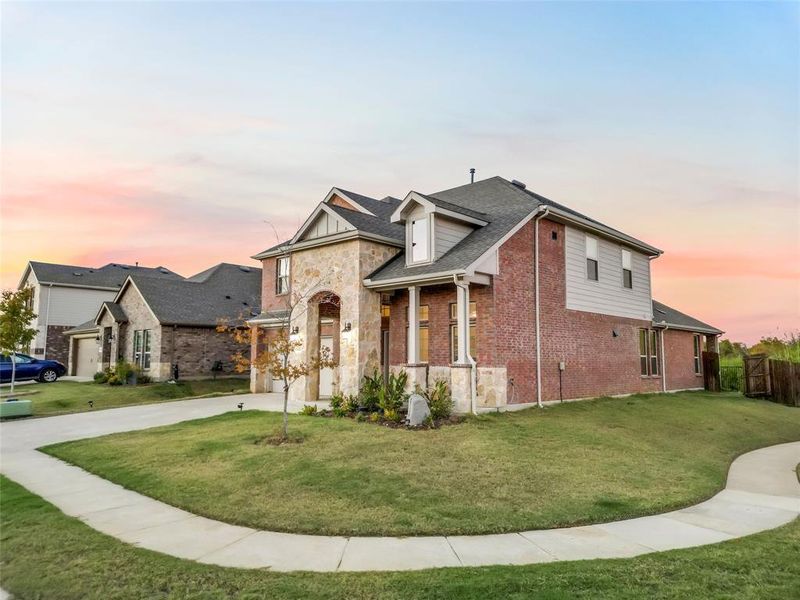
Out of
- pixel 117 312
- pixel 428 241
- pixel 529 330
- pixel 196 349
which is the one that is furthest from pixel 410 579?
pixel 117 312

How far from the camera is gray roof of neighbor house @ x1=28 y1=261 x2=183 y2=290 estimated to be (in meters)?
35.1

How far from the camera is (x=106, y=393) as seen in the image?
2120 centimetres

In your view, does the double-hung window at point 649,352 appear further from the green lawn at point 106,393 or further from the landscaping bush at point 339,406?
the green lawn at point 106,393

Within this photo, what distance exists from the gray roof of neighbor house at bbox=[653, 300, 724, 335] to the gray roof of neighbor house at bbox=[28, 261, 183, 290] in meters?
30.1

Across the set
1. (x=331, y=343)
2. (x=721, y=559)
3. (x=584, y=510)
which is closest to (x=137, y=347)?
(x=331, y=343)

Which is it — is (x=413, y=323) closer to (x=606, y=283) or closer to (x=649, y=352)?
(x=606, y=283)

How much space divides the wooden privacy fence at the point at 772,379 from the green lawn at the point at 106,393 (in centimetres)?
2351

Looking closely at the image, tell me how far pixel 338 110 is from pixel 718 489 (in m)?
13.1

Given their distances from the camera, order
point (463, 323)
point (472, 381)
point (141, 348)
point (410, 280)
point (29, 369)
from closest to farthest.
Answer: point (472, 381) → point (463, 323) → point (410, 280) → point (29, 369) → point (141, 348)

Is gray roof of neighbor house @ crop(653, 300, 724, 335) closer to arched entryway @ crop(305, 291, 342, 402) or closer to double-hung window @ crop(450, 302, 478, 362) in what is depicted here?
double-hung window @ crop(450, 302, 478, 362)

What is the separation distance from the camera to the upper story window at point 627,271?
764 inches

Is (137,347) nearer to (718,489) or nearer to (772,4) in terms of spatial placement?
(718,489)

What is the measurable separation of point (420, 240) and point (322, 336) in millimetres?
6924

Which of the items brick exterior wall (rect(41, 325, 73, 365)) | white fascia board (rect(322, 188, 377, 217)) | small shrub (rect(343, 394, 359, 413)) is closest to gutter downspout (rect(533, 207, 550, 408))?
small shrub (rect(343, 394, 359, 413))
